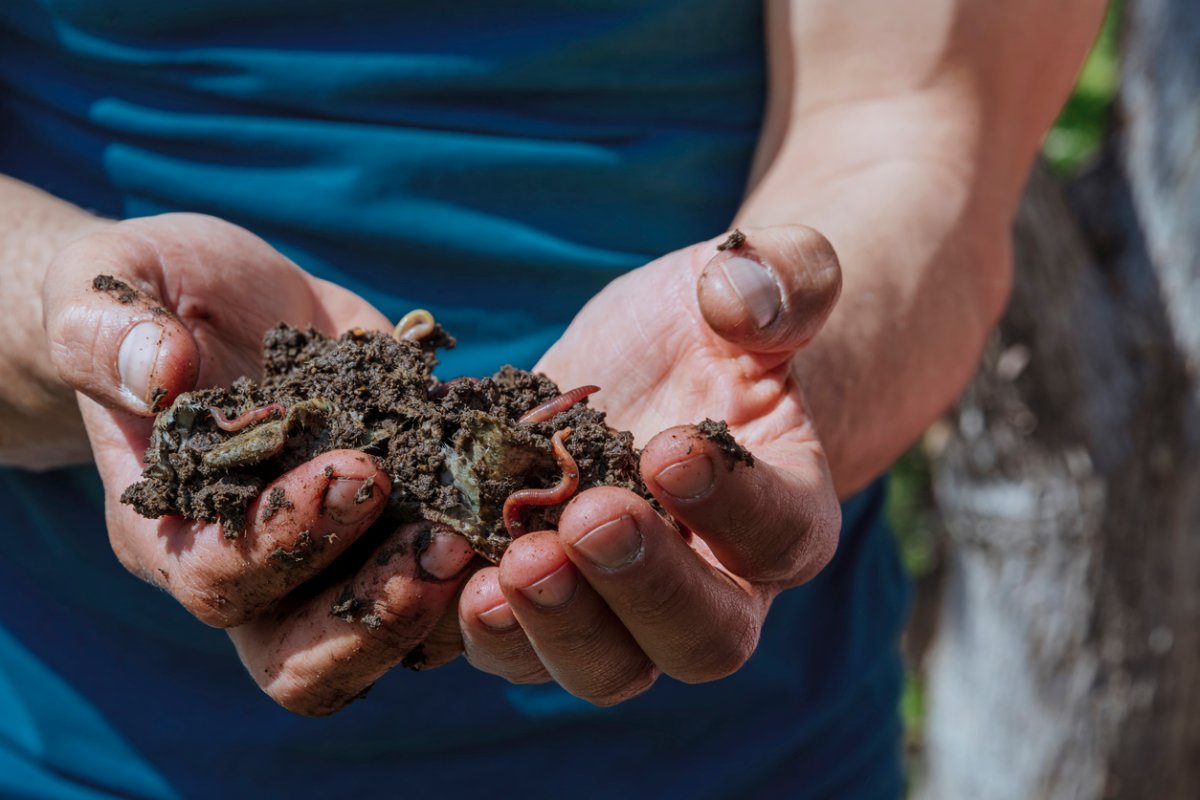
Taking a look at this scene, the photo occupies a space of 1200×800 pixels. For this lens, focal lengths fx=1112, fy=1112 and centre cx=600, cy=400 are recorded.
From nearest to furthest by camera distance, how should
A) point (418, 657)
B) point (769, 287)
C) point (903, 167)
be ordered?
point (769, 287)
point (418, 657)
point (903, 167)

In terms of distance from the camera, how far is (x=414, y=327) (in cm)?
270

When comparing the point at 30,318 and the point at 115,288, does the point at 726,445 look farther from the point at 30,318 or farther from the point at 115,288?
the point at 30,318

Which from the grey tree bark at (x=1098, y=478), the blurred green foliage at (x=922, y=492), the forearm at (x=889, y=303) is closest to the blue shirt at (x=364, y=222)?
the forearm at (x=889, y=303)

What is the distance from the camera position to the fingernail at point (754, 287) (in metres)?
2.20

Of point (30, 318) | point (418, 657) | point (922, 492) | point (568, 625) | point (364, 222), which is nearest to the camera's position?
point (568, 625)

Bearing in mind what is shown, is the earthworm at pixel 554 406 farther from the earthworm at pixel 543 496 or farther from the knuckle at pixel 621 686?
the knuckle at pixel 621 686

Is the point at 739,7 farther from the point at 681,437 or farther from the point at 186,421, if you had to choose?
the point at 186,421

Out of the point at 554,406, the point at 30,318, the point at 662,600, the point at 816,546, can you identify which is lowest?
the point at 816,546

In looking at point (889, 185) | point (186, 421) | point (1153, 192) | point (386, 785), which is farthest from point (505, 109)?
point (1153, 192)

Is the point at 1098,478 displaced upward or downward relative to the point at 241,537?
downward

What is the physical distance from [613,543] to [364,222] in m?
1.41

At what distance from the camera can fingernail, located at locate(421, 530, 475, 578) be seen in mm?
2135

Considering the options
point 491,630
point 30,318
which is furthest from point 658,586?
point 30,318

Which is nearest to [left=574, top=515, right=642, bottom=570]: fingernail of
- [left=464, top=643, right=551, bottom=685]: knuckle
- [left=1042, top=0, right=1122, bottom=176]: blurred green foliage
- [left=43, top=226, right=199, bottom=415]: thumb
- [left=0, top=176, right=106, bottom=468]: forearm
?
[left=464, top=643, right=551, bottom=685]: knuckle
